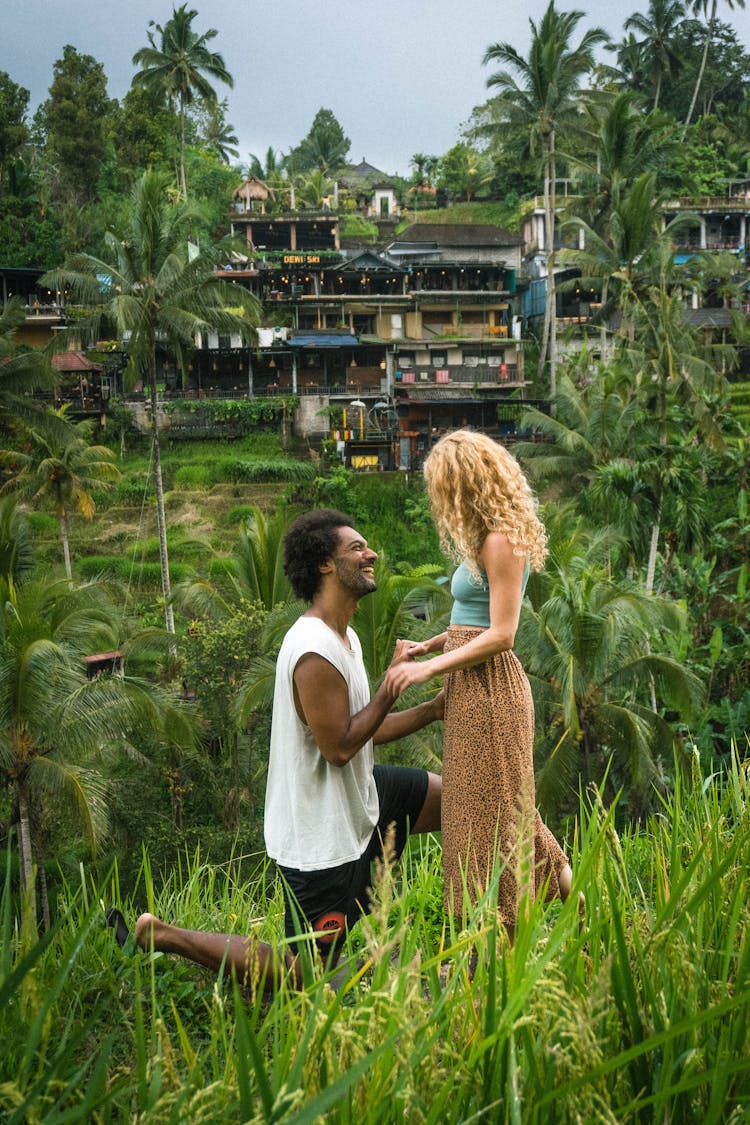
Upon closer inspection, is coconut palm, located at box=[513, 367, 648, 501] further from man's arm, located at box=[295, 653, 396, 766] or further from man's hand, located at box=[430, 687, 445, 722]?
man's arm, located at box=[295, 653, 396, 766]

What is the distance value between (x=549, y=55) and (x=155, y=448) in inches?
785

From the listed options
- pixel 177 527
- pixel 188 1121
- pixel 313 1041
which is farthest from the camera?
pixel 177 527

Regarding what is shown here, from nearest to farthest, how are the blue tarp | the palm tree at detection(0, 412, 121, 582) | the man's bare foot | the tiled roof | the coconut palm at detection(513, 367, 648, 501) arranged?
the man's bare foot
the coconut palm at detection(513, 367, 648, 501)
the palm tree at detection(0, 412, 121, 582)
the tiled roof
the blue tarp

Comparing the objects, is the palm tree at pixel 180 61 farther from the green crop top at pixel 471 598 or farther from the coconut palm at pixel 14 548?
the green crop top at pixel 471 598

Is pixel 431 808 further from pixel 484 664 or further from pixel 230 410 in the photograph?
pixel 230 410

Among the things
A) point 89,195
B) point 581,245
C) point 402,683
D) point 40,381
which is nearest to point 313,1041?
point 402,683

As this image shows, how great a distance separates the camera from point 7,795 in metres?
13.3

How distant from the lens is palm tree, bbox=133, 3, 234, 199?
38.2 m

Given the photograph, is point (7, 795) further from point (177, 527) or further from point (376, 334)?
point (376, 334)

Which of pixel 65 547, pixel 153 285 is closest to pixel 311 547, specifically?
pixel 153 285

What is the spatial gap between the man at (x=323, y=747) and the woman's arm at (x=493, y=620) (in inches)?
3.6

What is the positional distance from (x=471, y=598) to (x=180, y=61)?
136 feet

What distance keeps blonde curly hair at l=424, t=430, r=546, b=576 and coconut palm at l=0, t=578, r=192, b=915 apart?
9136 millimetres

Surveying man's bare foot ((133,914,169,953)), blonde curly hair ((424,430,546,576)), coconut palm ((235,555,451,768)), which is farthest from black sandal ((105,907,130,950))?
coconut palm ((235,555,451,768))
